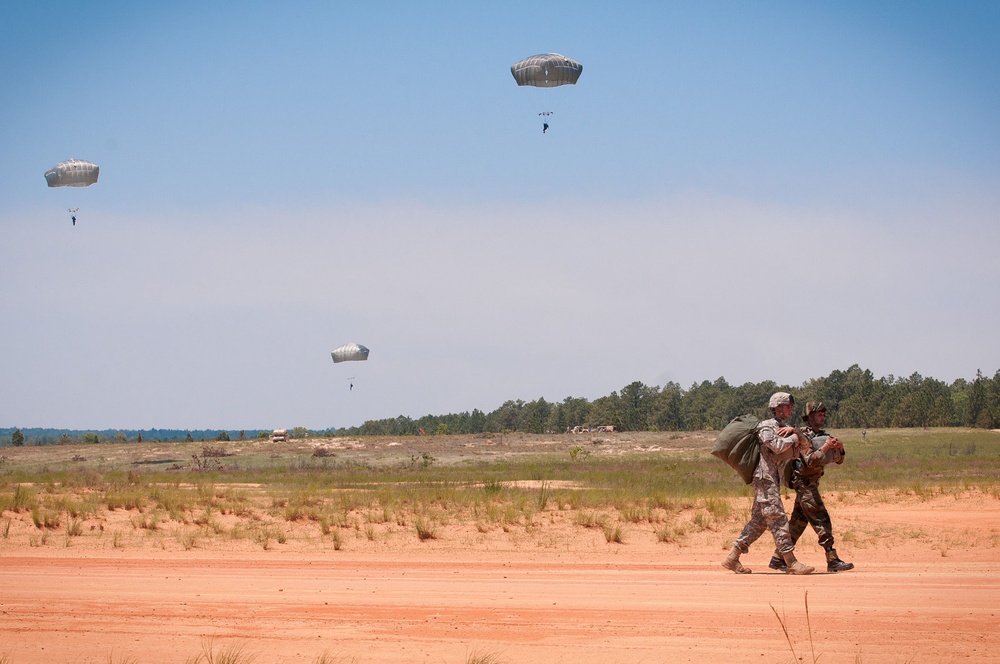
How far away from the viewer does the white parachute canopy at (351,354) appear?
69562 mm

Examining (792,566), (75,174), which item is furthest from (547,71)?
(792,566)

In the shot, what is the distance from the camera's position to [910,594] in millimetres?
9453

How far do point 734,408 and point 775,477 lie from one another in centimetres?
10610

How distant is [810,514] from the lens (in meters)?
11.2

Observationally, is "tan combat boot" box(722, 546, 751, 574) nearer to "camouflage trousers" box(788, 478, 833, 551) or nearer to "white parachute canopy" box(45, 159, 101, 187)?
"camouflage trousers" box(788, 478, 833, 551)

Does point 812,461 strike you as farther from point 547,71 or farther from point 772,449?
point 547,71

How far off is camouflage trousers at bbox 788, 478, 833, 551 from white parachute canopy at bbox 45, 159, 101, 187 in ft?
155

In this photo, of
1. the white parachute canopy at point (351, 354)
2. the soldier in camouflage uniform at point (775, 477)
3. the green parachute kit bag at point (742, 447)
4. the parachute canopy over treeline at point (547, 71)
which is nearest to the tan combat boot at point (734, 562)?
the soldier in camouflage uniform at point (775, 477)

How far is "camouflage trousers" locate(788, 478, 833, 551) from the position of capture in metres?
11.1

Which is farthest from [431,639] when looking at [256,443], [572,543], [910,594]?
[256,443]

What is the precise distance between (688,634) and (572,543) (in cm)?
855

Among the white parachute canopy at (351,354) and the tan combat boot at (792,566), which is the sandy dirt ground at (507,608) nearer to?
the tan combat boot at (792,566)

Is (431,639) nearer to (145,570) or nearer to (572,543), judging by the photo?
(145,570)

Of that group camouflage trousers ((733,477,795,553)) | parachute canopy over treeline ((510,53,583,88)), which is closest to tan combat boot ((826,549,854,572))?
camouflage trousers ((733,477,795,553))
